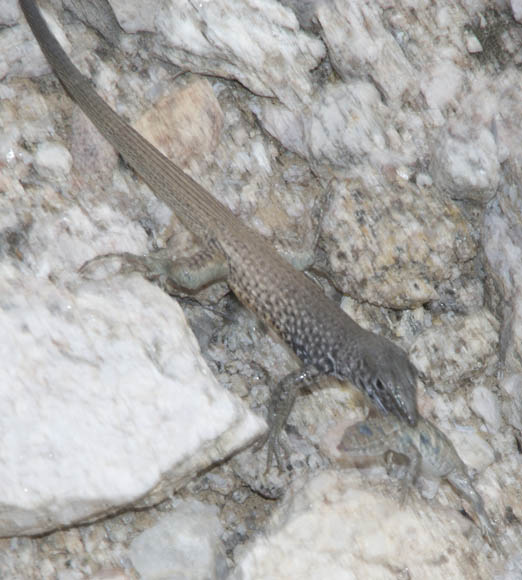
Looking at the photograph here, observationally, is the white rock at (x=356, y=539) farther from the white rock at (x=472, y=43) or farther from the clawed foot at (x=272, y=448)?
the white rock at (x=472, y=43)

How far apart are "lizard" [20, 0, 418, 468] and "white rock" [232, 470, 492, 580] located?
0.32 metres

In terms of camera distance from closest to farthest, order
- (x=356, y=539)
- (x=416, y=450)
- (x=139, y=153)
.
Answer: (x=356, y=539)
(x=416, y=450)
(x=139, y=153)

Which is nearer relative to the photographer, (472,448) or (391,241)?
(472,448)

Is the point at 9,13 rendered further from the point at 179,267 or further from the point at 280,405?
the point at 280,405

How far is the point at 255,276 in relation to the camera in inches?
175

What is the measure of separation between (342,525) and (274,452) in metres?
0.50

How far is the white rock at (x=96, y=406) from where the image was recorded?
3.69 metres

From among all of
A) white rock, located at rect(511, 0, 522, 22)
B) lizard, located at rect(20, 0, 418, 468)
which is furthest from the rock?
white rock, located at rect(511, 0, 522, 22)

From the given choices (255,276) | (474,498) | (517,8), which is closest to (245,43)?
(255,276)

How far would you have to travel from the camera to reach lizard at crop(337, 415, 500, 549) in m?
4.11

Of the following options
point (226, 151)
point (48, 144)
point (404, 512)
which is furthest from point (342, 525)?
point (48, 144)

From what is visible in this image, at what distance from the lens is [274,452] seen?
426 cm

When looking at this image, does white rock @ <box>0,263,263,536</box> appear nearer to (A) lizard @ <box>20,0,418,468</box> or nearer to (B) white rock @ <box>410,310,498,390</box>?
(A) lizard @ <box>20,0,418,468</box>

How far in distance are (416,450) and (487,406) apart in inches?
25.8
